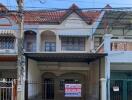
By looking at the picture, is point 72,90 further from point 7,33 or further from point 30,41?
point 30,41

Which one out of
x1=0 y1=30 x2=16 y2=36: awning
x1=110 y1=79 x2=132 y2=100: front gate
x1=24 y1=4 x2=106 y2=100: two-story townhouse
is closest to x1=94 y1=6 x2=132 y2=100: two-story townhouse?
x1=110 y1=79 x2=132 y2=100: front gate

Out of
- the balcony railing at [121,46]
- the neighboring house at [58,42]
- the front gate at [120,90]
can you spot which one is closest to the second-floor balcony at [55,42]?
the neighboring house at [58,42]

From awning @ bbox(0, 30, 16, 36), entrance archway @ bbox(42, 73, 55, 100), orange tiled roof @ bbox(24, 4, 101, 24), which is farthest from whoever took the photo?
entrance archway @ bbox(42, 73, 55, 100)

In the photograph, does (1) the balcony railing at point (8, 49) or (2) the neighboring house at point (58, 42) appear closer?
(1) the balcony railing at point (8, 49)

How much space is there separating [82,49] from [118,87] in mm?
11448

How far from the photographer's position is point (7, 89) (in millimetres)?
21594

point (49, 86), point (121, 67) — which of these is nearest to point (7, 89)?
point (121, 67)

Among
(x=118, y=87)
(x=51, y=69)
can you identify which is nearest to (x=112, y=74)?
(x=118, y=87)

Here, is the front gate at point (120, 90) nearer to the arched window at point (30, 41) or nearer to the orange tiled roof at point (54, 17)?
the orange tiled roof at point (54, 17)

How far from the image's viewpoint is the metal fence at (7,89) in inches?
820

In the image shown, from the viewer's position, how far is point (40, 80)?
32.3 metres

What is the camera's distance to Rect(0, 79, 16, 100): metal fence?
68.3 feet

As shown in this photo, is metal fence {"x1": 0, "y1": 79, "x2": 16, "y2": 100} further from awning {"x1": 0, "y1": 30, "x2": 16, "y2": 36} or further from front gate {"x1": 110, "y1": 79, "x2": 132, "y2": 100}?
awning {"x1": 0, "y1": 30, "x2": 16, "y2": 36}

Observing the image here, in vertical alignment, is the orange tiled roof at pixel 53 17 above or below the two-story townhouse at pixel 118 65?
above
